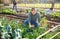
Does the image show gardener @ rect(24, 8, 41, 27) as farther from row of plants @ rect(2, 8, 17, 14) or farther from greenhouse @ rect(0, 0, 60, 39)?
row of plants @ rect(2, 8, 17, 14)

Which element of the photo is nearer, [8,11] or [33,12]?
[33,12]

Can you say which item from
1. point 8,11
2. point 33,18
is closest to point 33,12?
point 33,18

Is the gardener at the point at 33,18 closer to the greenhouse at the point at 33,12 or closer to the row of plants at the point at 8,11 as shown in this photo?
the greenhouse at the point at 33,12

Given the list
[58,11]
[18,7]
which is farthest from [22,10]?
[58,11]

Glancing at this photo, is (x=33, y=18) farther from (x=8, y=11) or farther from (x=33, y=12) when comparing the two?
(x=8, y=11)

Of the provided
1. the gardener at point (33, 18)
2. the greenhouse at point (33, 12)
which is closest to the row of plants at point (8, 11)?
the greenhouse at point (33, 12)

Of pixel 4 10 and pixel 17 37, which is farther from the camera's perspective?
pixel 4 10

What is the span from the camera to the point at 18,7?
4176 mm

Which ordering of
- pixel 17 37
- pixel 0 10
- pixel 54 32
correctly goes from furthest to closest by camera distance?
pixel 0 10
pixel 54 32
pixel 17 37

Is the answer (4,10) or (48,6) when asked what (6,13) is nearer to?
(4,10)

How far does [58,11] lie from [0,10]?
1.02m

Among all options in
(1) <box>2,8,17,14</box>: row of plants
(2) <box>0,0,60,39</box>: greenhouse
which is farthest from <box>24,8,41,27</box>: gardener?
(1) <box>2,8,17,14</box>: row of plants

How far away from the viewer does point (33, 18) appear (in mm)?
4082

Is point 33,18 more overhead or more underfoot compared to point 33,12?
more underfoot
